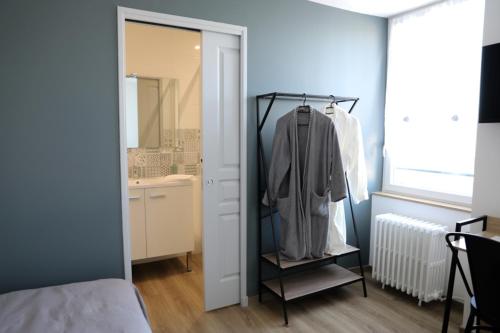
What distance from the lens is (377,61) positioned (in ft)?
11.6

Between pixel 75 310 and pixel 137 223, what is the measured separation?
1720mm

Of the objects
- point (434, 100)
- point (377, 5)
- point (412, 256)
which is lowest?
point (412, 256)

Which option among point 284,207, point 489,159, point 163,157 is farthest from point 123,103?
point 489,159

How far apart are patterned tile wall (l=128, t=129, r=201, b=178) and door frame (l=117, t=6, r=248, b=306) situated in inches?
57.6

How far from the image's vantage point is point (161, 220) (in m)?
3.47

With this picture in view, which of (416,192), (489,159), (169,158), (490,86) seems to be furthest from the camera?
(169,158)

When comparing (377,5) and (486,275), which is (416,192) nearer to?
(486,275)

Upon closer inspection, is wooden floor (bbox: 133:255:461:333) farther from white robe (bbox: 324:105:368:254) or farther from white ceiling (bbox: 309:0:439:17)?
white ceiling (bbox: 309:0:439:17)

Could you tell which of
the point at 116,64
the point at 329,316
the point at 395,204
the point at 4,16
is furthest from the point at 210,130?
the point at 395,204

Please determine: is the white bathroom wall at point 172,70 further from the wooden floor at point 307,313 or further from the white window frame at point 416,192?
the white window frame at point 416,192

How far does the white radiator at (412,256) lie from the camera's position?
280cm

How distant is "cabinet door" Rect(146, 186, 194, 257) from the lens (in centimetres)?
342

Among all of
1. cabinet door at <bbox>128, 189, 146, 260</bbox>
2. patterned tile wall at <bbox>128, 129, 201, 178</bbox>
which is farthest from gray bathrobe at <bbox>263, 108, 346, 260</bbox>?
patterned tile wall at <bbox>128, 129, 201, 178</bbox>

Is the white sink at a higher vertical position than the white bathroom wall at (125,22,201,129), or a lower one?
lower
